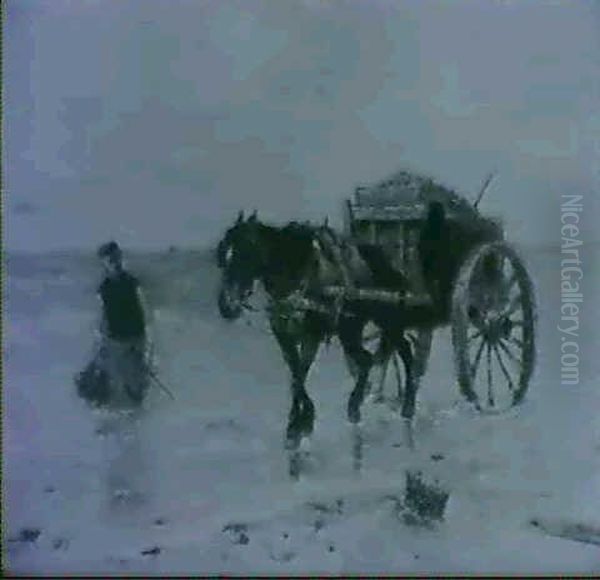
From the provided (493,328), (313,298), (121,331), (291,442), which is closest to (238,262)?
(313,298)

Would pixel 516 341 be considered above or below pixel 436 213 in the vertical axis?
below

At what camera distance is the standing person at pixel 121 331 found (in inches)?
85.8

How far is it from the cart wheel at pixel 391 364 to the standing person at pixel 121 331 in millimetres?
457

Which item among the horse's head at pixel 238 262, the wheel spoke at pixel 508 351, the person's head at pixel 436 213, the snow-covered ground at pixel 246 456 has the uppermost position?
the person's head at pixel 436 213

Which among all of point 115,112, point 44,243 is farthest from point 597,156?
point 44,243

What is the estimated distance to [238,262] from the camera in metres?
2.19

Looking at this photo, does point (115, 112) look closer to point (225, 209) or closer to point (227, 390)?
point (225, 209)

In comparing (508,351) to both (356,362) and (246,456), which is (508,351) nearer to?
(356,362)

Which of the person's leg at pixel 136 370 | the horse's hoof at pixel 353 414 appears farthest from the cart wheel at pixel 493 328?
the person's leg at pixel 136 370

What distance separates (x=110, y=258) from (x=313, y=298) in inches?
16.5

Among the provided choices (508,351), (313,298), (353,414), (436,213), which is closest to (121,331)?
(313,298)

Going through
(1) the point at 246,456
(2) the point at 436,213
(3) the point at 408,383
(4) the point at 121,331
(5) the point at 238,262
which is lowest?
(1) the point at 246,456

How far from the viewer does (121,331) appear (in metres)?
2.19

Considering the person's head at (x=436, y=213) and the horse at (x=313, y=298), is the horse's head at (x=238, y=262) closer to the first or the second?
the horse at (x=313, y=298)
